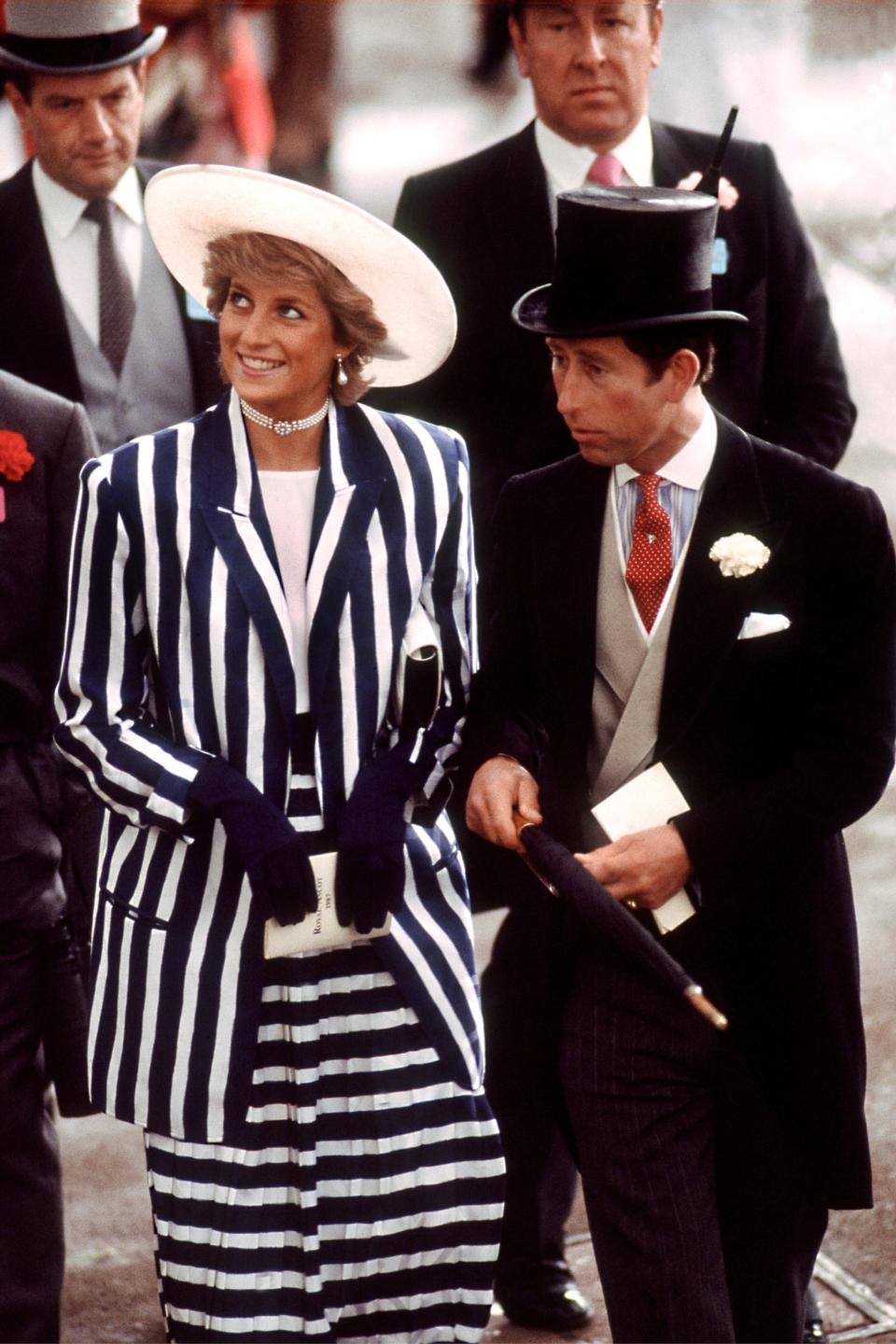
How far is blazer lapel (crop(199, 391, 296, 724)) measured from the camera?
316 cm

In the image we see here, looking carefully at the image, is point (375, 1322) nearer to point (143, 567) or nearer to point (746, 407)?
point (143, 567)

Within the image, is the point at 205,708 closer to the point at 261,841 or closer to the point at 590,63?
the point at 261,841

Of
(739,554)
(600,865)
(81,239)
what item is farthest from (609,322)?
(81,239)

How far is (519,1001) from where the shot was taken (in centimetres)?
400

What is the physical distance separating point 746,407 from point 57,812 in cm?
149

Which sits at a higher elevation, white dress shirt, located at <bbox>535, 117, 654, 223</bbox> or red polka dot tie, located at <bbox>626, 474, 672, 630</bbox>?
white dress shirt, located at <bbox>535, 117, 654, 223</bbox>

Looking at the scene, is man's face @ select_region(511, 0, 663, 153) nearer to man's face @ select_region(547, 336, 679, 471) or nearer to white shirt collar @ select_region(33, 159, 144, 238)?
white shirt collar @ select_region(33, 159, 144, 238)

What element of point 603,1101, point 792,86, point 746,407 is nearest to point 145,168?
point 746,407

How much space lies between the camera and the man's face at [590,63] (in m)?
4.08

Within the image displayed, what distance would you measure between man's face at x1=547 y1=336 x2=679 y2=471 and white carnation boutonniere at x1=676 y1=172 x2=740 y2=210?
3.58 ft

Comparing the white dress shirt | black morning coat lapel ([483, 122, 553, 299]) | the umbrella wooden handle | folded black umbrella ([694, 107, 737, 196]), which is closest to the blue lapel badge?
the white dress shirt

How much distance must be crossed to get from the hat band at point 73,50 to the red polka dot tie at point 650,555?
1939 mm

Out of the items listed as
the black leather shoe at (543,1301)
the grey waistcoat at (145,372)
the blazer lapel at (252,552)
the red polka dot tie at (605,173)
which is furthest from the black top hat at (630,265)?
the black leather shoe at (543,1301)

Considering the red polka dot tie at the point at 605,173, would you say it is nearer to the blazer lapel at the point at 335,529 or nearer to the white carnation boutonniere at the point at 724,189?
the white carnation boutonniere at the point at 724,189
